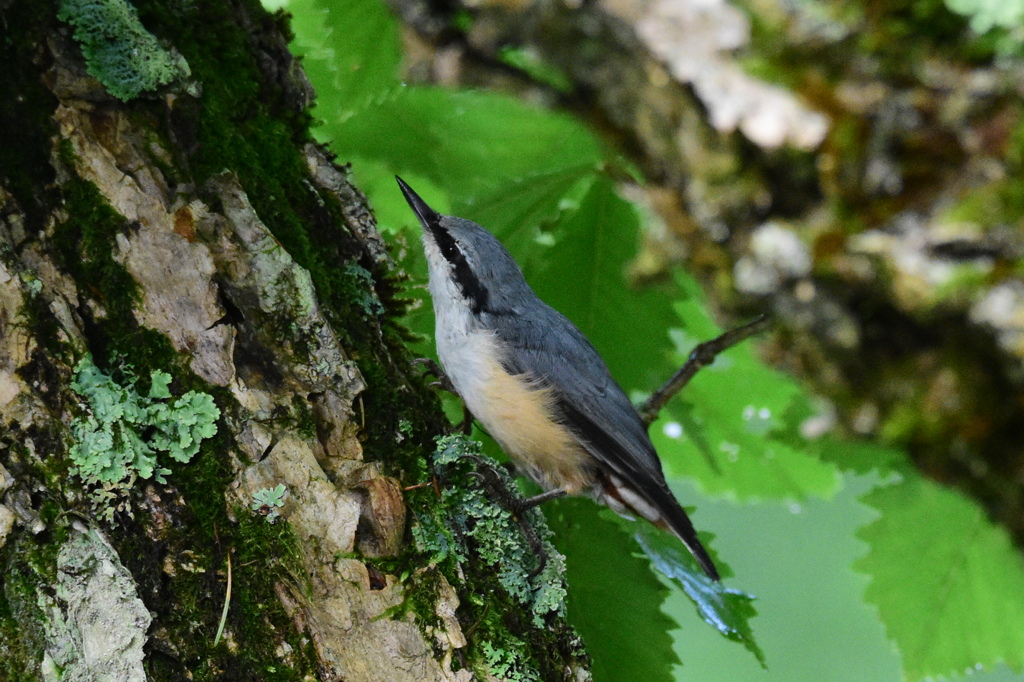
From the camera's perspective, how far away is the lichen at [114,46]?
5.23ft

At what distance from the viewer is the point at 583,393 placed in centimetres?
262

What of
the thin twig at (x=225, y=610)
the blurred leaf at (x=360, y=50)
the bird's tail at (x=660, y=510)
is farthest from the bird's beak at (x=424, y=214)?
the thin twig at (x=225, y=610)

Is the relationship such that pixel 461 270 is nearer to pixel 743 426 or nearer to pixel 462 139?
pixel 462 139

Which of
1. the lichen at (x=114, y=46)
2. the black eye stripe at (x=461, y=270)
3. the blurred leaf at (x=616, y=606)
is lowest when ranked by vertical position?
the blurred leaf at (x=616, y=606)

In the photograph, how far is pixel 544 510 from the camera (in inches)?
93.4

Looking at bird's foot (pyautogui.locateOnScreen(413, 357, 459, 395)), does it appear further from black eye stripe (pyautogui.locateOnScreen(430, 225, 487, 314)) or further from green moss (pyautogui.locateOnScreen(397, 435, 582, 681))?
green moss (pyautogui.locateOnScreen(397, 435, 582, 681))

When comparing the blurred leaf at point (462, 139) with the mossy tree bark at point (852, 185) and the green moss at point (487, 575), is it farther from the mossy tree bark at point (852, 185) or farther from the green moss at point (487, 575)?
the mossy tree bark at point (852, 185)

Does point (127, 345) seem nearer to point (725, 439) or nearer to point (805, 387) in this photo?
point (805, 387)

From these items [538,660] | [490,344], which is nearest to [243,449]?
[538,660]

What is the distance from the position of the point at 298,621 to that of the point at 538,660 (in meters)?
0.47

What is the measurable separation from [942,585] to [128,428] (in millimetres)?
1995

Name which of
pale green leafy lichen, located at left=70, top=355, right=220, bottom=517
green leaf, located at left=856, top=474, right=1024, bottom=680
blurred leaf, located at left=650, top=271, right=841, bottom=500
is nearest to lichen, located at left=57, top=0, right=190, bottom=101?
pale green leafy lichen, located at left=70, top=355, right=220, bottom=517

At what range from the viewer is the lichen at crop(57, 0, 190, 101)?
1.59 metres

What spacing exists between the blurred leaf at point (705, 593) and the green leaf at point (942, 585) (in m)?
0.39
